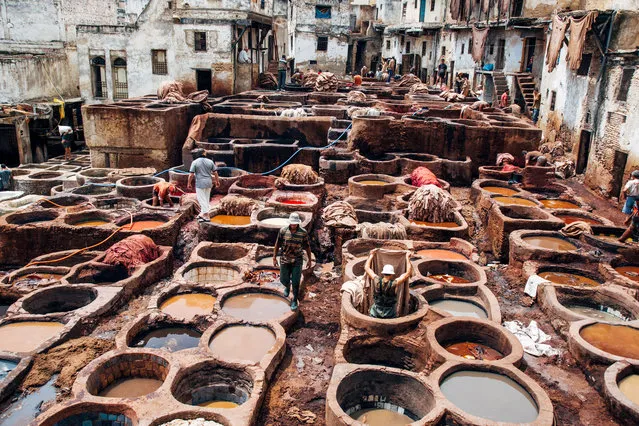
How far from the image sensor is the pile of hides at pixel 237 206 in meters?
11.5

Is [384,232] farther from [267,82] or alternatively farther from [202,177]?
[267,82]

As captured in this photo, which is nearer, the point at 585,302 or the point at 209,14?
the point at 585,302

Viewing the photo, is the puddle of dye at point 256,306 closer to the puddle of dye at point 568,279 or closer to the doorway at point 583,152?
the puddle of dye at point 568,279

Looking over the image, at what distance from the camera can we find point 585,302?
8.19m

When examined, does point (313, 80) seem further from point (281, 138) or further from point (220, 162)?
A: point (220, 162)

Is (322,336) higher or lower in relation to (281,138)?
lower

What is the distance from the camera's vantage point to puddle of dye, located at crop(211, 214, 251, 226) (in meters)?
11.2

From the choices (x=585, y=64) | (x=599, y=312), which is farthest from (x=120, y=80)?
(x=599, y=312)

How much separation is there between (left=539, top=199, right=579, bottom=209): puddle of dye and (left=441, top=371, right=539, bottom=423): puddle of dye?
7619 mm

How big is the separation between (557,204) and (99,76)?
23528 mm

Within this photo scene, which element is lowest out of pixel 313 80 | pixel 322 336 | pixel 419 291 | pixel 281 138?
pixel 322 336

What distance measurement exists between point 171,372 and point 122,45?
2290 cm

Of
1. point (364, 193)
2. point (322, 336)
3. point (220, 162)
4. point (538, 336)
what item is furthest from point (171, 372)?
point (220, 162)

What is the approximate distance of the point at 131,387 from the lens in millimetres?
6332
